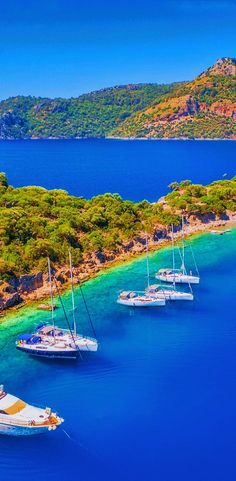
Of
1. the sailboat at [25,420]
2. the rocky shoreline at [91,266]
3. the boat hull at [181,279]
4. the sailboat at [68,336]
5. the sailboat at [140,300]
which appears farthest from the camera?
the boat hull at [181,279]

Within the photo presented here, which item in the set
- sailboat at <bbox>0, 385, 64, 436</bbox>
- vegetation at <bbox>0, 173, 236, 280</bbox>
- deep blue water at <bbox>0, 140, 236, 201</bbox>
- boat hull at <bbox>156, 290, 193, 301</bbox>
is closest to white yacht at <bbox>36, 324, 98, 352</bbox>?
sailboat at <bbox>0, 385, 64, 436</bbox>

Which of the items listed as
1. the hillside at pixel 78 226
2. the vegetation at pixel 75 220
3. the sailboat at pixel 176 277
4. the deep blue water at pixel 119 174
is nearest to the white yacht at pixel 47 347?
the hillside at pixel 78 226

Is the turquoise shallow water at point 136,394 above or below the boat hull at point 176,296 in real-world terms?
below

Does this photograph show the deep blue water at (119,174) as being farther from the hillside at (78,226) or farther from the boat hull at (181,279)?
the boat hull at (181,279)

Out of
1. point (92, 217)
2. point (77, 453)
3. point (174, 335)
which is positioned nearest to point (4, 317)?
point (174, 335)

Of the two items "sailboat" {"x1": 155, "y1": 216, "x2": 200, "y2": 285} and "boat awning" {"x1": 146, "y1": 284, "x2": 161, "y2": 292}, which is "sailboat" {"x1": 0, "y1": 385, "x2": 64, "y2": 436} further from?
"sailboat" {"x1": 155, "y1": 216, "x2": 200, "y2": 285}

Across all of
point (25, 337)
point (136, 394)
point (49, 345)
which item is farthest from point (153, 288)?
point (136, 394)

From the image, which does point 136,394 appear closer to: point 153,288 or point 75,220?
point 153,288
